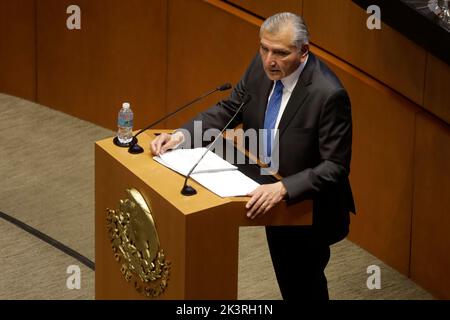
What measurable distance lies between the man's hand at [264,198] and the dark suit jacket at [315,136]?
0.11ft

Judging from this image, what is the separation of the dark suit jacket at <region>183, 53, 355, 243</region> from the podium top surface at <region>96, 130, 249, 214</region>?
0.70ft

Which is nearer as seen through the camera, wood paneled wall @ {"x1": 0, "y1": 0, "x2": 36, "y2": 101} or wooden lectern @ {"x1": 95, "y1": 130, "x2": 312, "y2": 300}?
wooden lectern @ {"x1": 95, "y1": 130, "x2": 312, "y2": 300}

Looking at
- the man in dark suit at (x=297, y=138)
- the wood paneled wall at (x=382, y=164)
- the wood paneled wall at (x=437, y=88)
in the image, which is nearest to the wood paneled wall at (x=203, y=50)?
the wood paneled wall at (x=382, y=164)

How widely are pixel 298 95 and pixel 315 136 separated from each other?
15 cm

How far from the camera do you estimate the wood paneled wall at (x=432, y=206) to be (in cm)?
443

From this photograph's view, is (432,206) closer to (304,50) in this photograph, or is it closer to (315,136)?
(315,136)

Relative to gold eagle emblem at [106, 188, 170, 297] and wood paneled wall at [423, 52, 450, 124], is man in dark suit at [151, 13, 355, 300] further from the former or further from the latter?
wood paneled wall at [423, 52, 450, 124]

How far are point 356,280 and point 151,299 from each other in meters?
1.66

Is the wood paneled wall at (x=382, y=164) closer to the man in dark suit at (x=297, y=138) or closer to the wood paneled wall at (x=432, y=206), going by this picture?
the wood paneled wall at (x=432, y=206)

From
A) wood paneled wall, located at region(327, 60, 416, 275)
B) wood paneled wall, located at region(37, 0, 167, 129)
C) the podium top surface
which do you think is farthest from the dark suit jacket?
wood paneled wall, located at region(37, 0, 167, 129)

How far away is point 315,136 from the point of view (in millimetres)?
3395

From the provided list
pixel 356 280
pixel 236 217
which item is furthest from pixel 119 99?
pixel 236 217

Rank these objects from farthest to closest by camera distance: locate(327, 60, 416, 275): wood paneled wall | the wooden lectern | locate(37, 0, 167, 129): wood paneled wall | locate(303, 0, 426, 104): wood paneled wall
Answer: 1. locate(37, 0, 167, 129): wood paneled wall
2. locate(327, 60, 416, 275): wood paneled wall
3. locate(303, 0, 426, 104): wood paneled wall
4. the wooden lectern

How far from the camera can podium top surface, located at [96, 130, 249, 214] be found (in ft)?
10.1
